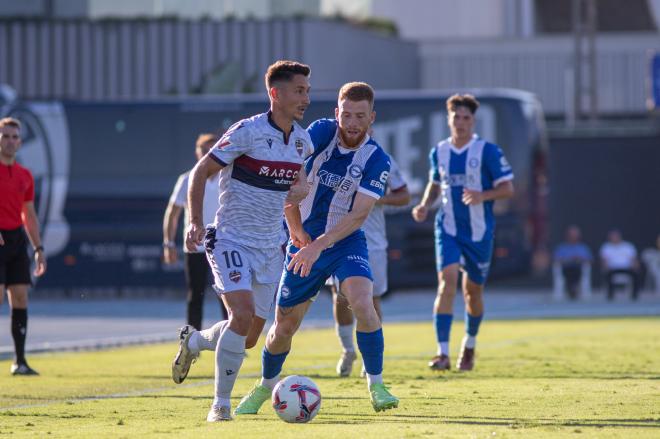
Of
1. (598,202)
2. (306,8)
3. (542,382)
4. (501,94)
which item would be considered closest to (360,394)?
(542,382)

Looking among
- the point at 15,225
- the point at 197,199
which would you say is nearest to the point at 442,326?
the point at 15,225

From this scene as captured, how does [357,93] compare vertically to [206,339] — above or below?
above

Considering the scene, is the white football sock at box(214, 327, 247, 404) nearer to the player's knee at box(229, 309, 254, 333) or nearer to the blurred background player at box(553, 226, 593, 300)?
the player's knee at box(229, 309, 254, 333)

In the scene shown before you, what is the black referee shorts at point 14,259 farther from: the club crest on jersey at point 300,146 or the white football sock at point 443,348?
the club crest on jersey at point 300,146

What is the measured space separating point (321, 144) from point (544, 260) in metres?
19.9

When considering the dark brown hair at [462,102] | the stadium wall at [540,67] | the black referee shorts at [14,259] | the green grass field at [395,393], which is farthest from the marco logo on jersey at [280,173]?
the stadium wall at [540,67]

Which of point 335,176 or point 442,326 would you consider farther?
point 442,326

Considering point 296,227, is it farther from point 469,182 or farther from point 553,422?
point 469,182

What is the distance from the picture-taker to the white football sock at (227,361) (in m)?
9.30

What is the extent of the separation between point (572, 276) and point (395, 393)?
20156mm

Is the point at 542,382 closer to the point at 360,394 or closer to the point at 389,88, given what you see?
the point at 360,394

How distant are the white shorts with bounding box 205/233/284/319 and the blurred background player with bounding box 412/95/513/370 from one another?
3.93 meters

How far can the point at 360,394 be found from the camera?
36.7 feet

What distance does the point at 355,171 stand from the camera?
32.8 ft
